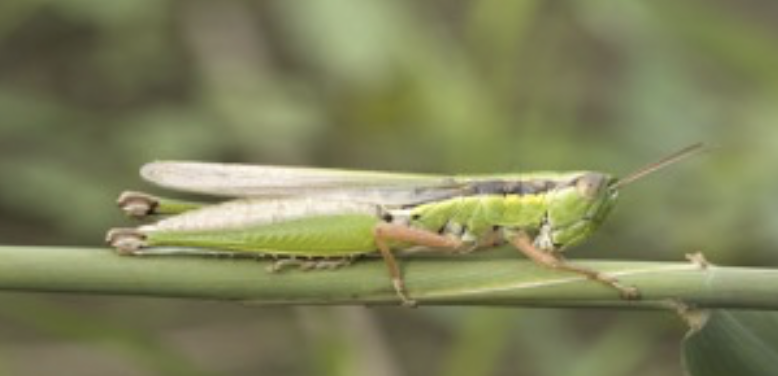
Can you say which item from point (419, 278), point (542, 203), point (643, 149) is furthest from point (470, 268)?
point (643, 149)

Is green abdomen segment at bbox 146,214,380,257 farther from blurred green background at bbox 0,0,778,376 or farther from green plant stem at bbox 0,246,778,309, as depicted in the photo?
blurred green background at bbox 0,0,778,376

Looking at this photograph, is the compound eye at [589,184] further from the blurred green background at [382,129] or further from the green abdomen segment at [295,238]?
the blurred green background at [382,129]

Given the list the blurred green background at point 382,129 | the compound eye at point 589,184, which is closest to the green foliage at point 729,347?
the compound eye at point 589,184

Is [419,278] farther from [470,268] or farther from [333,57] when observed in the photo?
[333,57]

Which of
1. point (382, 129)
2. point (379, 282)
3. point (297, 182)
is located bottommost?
point (379, 282)

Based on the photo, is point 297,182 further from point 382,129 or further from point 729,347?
point 382,129

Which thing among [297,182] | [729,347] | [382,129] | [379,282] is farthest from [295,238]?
[382,129]
